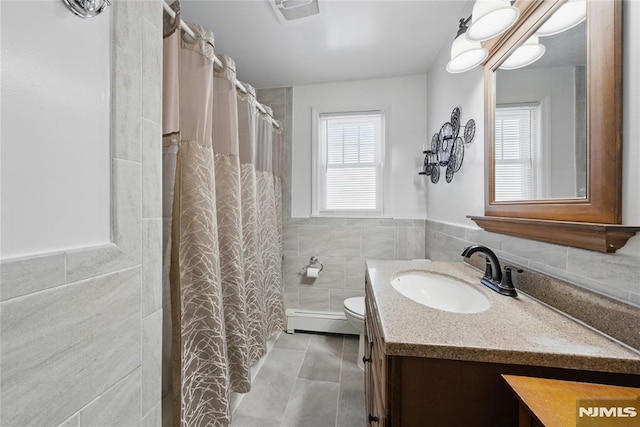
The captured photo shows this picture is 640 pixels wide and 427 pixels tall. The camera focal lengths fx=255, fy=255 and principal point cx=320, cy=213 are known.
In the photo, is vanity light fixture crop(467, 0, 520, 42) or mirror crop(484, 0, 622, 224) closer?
mirror crop(484, 0, 622, 224)

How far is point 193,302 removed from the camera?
114 centimetres

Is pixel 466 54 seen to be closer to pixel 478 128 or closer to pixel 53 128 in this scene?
pixel 478 128

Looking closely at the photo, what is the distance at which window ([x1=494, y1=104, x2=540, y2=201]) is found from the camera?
3.22ft

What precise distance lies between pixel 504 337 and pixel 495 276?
473mm

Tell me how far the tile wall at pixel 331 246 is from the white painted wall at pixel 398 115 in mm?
196

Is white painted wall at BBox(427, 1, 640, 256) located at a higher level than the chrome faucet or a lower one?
higher

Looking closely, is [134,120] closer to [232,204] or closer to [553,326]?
[232,204]

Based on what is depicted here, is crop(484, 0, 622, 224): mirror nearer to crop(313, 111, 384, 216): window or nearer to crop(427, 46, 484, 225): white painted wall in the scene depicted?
crop(427, 46, 484, 225): white painted wall

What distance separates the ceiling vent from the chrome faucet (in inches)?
62.9

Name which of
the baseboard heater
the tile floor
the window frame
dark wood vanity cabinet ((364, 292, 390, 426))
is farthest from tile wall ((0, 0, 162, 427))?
the window frame

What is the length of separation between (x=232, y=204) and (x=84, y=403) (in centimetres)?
96

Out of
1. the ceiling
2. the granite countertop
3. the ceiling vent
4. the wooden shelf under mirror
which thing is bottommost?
the granite countertop

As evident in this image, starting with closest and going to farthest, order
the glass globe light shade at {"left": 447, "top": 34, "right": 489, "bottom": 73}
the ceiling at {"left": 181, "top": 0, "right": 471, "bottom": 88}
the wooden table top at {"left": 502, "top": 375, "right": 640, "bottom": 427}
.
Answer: the wooden table top at {"left": 502, "top": 375, "right": 640, "bottom": 427} < the glass globe light shade at {"left": 447, "top": 34, "right": 489, "bottom": 73} < the ceiling at {"left": 181, "top": 0, "right": 471, "bottom": 88}

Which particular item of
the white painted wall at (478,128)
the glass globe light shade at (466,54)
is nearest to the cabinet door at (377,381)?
the white painted wall at (478,128)
